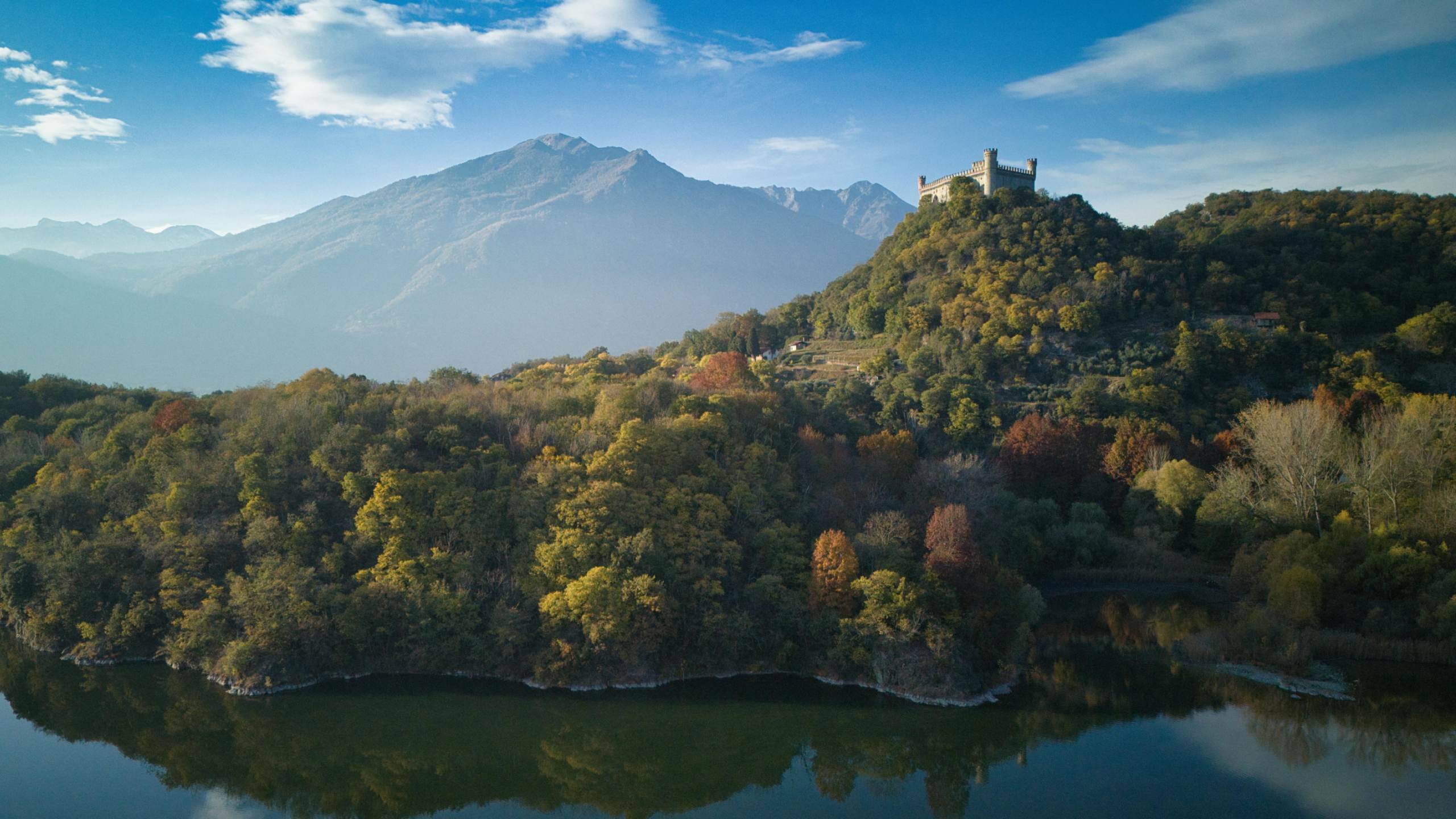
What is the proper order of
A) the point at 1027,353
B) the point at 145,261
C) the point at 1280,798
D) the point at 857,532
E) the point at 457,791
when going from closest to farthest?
1. the point at 1280,798
2. the point at 457,791
3. the point at 857,532
4. the point at 1027,353
5. the point at 145,261

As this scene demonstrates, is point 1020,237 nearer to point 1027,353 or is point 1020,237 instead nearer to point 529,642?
point 1027,353

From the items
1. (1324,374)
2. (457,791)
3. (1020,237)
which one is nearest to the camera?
(457,791)

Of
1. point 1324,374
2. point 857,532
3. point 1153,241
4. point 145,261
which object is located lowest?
point 857,532

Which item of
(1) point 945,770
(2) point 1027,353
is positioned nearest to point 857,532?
(1) point 945,770

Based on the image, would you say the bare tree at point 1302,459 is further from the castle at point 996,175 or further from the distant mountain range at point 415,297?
the distant mountain range at point 415,297

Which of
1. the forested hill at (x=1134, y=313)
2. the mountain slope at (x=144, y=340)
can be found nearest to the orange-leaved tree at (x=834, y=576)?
the forested hill at (x=1134, y=313)

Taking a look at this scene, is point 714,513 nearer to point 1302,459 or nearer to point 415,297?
point 1302,459
